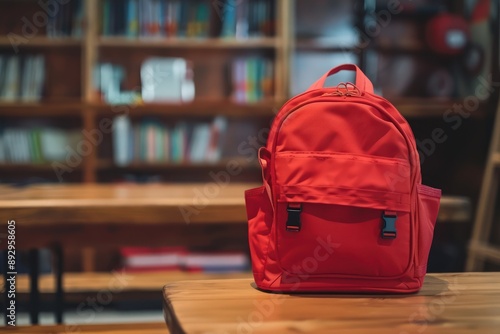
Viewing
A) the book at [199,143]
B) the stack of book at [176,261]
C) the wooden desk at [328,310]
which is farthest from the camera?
the book at [199,143]

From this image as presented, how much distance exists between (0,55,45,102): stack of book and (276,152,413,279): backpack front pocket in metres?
2.80

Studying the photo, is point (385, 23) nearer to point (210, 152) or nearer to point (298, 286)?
point (210, 152)

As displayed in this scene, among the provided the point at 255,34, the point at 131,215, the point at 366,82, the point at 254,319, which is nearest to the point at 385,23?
the point at 255,34

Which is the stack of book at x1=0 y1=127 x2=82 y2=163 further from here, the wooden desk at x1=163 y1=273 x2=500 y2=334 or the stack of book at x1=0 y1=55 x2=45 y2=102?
the wooden desk at x1=163 y1=273 x2=500 y2=334

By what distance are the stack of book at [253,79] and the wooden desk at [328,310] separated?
256cm

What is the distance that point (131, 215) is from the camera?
1.47 meters

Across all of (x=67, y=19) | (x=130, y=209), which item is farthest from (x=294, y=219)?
(x=67, y=19)

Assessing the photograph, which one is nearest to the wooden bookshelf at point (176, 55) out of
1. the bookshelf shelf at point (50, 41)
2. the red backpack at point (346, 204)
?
the bookshelf shelf at point (50, 41)

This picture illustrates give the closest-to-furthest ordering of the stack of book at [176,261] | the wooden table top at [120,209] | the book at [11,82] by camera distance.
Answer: the wooden table top at [120,209], the stack of book at [176,261], the book at [11,82]

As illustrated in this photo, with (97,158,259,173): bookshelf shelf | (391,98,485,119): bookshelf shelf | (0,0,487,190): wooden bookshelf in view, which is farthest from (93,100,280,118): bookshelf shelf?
(391,98,485,119): bookshelf shelf

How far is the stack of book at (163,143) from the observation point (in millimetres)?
3361

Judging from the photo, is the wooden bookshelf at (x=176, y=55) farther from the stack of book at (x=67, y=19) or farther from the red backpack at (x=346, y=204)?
the red backpack at (x=346, y=204)

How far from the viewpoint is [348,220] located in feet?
2.85

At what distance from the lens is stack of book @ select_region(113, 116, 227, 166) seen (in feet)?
11.0
